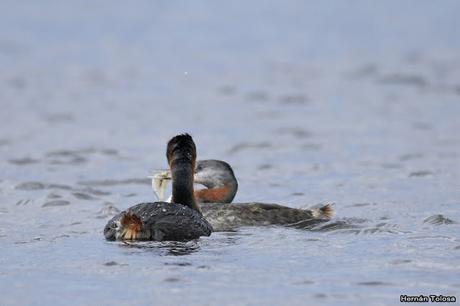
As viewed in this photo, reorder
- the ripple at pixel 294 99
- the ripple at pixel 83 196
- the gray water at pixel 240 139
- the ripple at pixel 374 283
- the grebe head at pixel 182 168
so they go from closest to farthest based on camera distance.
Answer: the ripple at pixel 374 283 < the gray water at pixel 240 139 < the grebe head at pixel 182 168 < the ripple at pixel 83 196 < the ripple at pixel 294 99

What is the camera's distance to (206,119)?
81.5ft

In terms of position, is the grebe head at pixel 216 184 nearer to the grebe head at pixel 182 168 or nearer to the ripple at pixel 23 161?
the grebe head at pixel 182 168

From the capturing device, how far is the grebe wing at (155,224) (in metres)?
13.5

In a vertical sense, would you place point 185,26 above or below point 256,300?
above

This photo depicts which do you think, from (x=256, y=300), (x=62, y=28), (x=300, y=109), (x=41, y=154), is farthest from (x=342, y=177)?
(x=62, y=28)

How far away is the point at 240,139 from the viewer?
2302 cm

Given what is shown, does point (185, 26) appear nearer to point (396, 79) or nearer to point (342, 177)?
point (396, 79)

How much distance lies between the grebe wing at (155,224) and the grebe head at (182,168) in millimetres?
658

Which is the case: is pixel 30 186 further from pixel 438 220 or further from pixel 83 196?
pixel 438 220

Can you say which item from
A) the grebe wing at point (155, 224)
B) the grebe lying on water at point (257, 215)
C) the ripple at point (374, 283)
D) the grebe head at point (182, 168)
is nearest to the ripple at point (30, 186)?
the grebe lying on water at point (257, 215)

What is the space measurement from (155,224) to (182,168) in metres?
1.13

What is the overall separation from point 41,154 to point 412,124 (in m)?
6.38

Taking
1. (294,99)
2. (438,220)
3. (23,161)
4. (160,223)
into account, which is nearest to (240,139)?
(23,161)

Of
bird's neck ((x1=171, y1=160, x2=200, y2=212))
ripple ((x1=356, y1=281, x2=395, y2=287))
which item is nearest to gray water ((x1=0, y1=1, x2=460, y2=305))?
ripple ((x1=356, y1=281, x2=395, y2=287))
